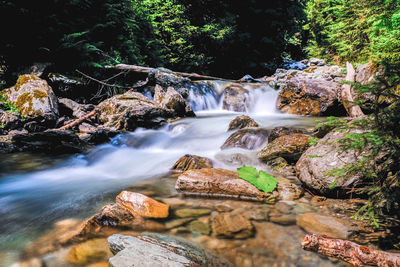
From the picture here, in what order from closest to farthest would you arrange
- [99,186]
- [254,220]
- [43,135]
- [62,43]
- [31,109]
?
[254,220]
[99,186]
[43,135]
[31,109]
[62,43]

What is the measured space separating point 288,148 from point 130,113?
542cm

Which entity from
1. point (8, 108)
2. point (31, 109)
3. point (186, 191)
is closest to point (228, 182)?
point (186, 191)

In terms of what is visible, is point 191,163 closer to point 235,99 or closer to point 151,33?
point 235,99

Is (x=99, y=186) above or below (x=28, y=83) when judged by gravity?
below

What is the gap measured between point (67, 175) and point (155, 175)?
1.89 metres

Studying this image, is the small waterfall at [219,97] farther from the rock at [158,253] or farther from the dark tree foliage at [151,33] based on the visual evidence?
the rock at [158,253]

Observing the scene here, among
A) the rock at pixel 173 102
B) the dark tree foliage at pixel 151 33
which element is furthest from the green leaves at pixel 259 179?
the dark tree foliage at pixel 151 33

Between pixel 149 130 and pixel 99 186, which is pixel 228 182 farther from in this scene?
pixel 149 130

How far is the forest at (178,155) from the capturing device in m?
1.88

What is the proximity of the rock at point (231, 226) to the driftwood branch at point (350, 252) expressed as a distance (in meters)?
0.59

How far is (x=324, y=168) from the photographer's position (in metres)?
2.80

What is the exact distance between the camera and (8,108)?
6980 mm

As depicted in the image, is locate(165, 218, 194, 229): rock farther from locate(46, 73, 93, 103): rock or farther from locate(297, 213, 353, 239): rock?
locate(46, 73, 93, 103): rock

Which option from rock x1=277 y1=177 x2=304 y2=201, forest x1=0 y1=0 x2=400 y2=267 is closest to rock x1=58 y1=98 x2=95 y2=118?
forest x1=0 y1=0 x2=400 y2=267
